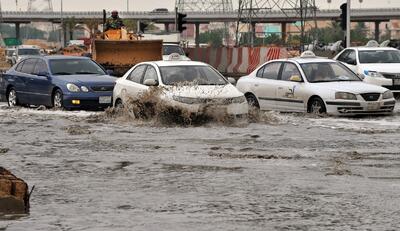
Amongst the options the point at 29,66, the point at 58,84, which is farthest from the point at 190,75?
the point at 29,66

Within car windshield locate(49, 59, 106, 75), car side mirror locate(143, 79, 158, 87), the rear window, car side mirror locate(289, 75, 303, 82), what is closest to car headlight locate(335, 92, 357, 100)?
car side mirror locate(289, 75, 303, 82)

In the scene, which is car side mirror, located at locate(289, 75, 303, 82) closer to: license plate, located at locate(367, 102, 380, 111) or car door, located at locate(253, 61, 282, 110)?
car door, located at locate(253, 61, 282, 110)

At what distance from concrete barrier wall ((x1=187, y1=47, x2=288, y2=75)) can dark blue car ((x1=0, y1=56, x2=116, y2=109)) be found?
611 inches

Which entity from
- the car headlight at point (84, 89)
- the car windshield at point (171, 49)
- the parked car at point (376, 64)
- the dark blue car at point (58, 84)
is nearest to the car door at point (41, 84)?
the dark blue car at point (58, 84)

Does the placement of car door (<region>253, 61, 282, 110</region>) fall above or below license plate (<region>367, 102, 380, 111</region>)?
above

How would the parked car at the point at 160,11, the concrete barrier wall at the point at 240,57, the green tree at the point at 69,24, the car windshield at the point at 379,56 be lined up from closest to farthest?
the car windshield at the point at 379,56 → the concrete barrier wall at the point at 240,57 → the parked car at the point at 160,11 → the green tree at the point at 69,24

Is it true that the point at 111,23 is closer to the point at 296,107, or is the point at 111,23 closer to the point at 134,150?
the point at 296,107

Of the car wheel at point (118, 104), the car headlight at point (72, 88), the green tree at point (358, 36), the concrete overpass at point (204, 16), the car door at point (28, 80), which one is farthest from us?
the concrete overpass at point (204, 16)

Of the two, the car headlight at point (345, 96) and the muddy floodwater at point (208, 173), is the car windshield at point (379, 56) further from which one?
the muddy floodwater at point (208, 173)

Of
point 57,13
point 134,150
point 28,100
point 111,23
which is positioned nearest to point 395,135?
point 134,150

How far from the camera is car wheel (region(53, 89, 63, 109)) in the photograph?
2142 cm

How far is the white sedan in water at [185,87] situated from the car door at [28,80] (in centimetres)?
384

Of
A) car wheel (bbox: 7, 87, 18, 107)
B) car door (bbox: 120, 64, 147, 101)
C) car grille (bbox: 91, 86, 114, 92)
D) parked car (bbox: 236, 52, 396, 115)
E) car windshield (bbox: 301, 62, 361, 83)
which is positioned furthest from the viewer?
car wheel (bbox: 7, 87, 18, 107)

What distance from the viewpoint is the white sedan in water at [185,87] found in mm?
17156
